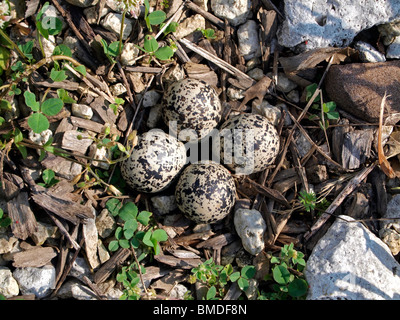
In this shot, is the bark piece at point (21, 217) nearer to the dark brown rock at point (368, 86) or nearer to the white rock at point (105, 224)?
the white rock at point (105, 224)

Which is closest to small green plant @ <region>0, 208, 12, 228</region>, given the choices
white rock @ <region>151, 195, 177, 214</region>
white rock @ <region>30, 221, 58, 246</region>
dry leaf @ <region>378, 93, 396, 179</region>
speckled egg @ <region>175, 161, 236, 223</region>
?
white rock @ <region>30, 221, 58, 246</region>

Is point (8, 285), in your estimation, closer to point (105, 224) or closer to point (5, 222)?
point (5, 222)

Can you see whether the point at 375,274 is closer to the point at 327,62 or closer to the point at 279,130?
the point at 279,130

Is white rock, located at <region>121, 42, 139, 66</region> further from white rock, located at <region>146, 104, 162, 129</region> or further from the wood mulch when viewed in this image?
white rock, located at <region>146, 104, 162, 129</region>

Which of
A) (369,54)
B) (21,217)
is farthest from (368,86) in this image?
(21,217)
